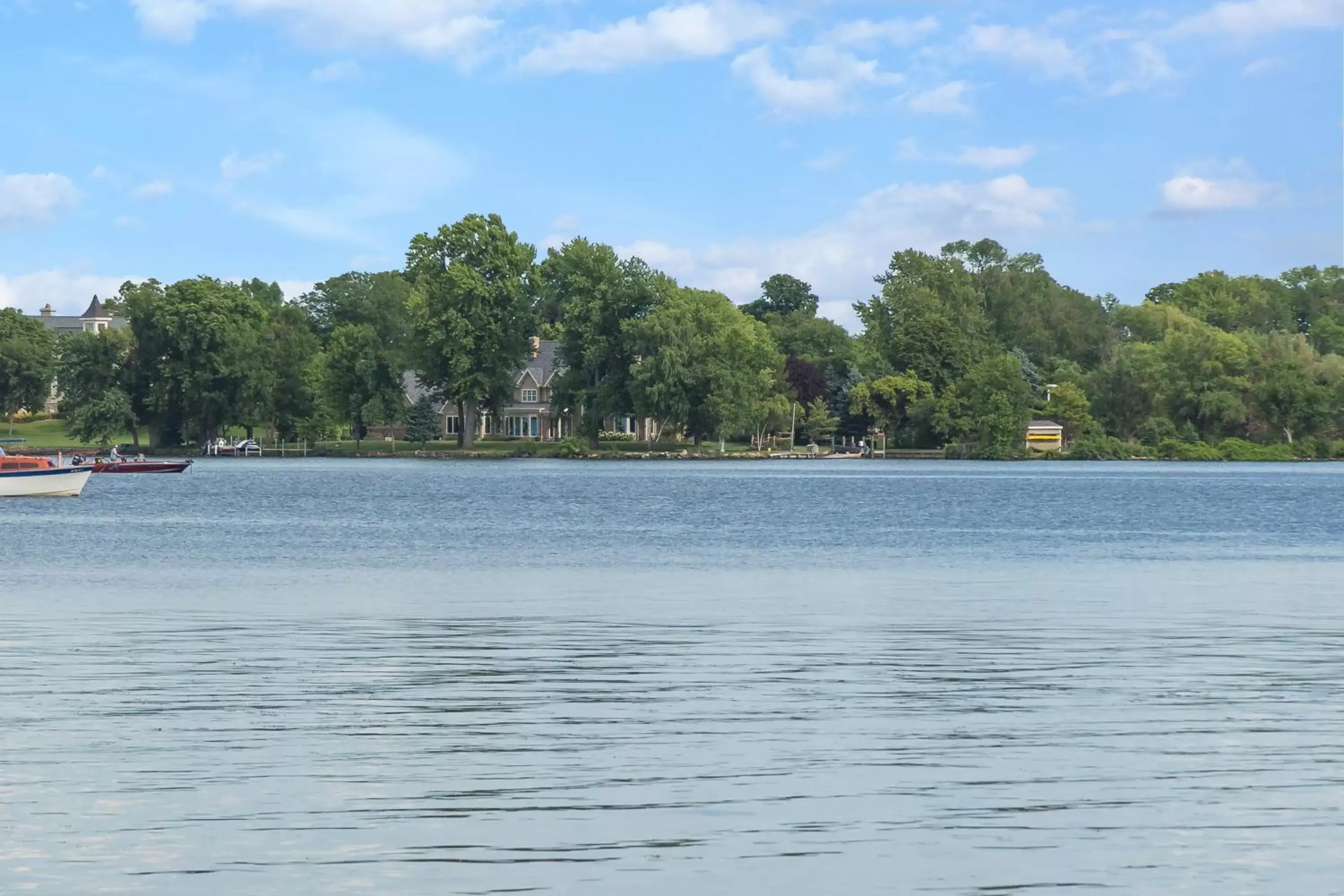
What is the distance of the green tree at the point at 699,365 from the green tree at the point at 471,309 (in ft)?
31.4

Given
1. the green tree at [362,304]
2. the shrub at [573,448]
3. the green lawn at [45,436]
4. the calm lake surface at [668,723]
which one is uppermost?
the green tree at [362,304]

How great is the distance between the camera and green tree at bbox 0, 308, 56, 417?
152750mm

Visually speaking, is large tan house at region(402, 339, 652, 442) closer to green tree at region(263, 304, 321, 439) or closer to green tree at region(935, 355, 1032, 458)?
green tree at region(263, 304, 321, 439)

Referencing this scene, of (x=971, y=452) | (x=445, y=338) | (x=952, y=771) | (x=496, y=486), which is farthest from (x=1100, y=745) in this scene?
(x=971, y=452)

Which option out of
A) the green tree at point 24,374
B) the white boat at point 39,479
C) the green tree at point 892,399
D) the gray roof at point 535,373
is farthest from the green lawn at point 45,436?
the white boat at point 39,479

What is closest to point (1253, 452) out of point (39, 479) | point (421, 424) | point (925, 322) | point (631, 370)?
point (925, 322)

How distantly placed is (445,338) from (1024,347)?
63.7m

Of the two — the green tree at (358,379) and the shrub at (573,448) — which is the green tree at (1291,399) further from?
the green tree at (358,379)

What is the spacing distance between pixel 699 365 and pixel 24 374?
64843mm

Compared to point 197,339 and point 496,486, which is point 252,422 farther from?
point 496,486

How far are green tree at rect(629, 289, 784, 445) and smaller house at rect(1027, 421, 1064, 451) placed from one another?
78.4 ft

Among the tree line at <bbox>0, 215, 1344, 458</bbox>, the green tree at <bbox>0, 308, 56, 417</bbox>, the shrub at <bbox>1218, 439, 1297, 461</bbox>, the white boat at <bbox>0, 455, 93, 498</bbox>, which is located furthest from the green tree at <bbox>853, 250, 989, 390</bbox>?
the white boat at <bbox>0, 455, 93, 498</bbox>

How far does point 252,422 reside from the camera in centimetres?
13712

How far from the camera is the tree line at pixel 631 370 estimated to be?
4904 inches
